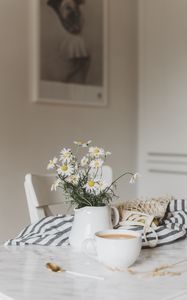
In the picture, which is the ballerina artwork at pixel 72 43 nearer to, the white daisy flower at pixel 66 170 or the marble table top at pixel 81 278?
the white daisy flower at pixel 66 170

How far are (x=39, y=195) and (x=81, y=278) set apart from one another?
58 centimetres

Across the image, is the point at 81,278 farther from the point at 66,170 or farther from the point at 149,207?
the point at 149,207

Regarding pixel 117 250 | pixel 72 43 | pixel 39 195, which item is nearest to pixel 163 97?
pixel 72 43

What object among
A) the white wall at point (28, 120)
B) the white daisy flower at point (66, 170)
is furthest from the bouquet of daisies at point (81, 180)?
the white wall at point (28, 120)

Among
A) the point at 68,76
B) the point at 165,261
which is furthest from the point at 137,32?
the point at 165,261

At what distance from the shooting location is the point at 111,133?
2.51 meters

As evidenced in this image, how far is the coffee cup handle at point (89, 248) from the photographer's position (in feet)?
2.91

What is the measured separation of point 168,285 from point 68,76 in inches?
66.0

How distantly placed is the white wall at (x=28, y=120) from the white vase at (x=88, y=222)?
1.13 metres

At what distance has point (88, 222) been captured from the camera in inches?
36.8

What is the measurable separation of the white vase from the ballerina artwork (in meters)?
1.38

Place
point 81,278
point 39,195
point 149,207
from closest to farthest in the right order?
point 81,278 → point 149,207 → point 39,195

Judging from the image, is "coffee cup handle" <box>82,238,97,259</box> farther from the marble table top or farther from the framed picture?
the framed picture

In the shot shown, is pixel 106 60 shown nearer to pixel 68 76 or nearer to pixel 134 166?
pixel 68 76
